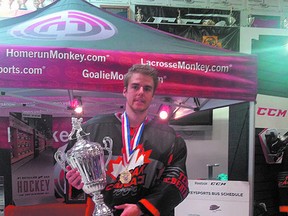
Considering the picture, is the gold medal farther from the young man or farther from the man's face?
the man's face

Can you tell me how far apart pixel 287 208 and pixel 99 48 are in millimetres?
2835

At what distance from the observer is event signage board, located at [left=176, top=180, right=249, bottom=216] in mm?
2119

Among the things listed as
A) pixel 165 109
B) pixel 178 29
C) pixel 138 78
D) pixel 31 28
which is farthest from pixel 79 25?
pixel 178 29

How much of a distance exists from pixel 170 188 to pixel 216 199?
3.37 feet

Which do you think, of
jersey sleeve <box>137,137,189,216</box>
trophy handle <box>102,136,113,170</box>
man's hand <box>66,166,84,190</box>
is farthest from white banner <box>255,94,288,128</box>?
man's hand <box>66,166,84,190</box>

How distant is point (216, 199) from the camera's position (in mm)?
2246

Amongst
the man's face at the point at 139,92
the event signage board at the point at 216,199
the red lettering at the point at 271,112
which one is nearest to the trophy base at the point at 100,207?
the man's face at the point at 139,92

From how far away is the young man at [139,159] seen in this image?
1.33m

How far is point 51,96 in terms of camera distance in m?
2.97

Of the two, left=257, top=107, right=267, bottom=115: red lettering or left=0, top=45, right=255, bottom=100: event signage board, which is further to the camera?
left=257, top=107, right=267, bottom=115: red lettering

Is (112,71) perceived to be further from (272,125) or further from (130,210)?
(272,125)

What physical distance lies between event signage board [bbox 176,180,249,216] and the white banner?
1.82 m

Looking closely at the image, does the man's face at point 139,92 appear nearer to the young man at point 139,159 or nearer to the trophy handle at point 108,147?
the young man at point 139,159

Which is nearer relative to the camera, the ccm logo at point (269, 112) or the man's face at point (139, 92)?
the man's face at point (139, 92)
